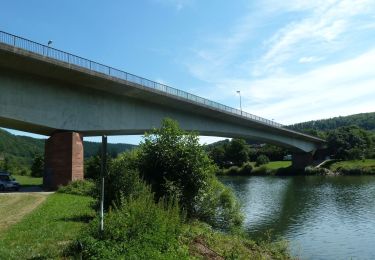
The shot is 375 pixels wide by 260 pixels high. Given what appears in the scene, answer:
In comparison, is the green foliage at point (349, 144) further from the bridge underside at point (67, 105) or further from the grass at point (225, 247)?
the grass at point (225, 247)

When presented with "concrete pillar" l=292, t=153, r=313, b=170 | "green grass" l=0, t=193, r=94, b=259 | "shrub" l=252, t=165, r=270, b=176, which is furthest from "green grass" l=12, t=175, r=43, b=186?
"concrete pillar" l=292, t=153, r=313, b=170

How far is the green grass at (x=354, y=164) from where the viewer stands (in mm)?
80125

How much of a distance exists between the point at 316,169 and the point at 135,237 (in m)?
78.6

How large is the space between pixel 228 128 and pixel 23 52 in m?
35.9

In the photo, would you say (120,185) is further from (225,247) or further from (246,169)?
(246,169)

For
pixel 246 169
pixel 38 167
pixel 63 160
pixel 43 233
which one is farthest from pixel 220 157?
pixel 43 233

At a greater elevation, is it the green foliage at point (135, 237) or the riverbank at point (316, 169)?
the riverbank at point (316, 169)

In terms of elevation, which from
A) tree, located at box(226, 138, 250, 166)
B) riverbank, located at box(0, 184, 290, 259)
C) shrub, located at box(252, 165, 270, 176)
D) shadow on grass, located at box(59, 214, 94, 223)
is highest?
tree, located at box(226, 138, 250, 166)

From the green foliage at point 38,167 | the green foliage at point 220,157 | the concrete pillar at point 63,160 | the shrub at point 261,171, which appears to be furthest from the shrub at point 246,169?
the concrete pillar at point 63,160

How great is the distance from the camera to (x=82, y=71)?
3406 cm

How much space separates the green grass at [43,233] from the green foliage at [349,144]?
8139cm

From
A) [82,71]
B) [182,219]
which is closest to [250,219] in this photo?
[182,219]

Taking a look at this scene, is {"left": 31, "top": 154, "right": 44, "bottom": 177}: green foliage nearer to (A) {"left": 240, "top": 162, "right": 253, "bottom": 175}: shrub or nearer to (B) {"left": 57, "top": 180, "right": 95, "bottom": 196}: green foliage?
(A) {"left": 240, "top": 162, "right": 253, "bottom": 175}: shrub

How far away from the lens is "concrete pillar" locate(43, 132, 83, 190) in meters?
34.8
